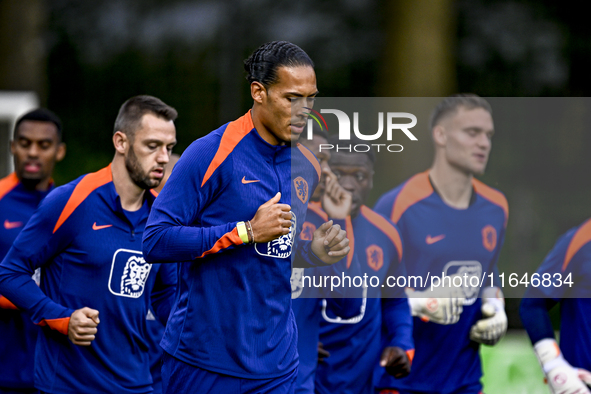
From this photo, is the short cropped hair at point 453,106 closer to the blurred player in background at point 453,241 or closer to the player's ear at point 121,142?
the blurred player in background at point 453,241

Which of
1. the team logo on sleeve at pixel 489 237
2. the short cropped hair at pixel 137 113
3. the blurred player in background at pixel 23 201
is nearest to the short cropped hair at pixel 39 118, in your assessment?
the blurred player in background at pixel 23 201

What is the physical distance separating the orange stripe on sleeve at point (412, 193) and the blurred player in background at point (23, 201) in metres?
2.22

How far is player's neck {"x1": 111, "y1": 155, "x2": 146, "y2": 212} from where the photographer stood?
11.1 feet

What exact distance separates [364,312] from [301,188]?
4.62 feet

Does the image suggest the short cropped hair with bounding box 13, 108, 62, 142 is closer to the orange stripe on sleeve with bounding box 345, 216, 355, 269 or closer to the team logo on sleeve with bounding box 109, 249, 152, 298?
the team logo on sleeve with bounding box 109, 249, 152, 298

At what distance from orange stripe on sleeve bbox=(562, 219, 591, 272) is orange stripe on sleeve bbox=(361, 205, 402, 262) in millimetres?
913

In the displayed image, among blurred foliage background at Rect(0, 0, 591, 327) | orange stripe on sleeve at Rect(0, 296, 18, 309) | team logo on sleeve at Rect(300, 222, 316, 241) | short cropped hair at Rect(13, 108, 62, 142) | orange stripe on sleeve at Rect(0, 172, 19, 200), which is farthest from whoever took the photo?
blurred foliage background at Rect(0, 0, 591, 327)

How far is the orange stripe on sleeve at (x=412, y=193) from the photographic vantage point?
4176 mm

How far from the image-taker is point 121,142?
343 cm

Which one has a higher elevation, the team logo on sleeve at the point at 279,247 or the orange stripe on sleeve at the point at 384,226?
the orange stripe on sleeve at the point at 384,226

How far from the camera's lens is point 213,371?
8.27 feet

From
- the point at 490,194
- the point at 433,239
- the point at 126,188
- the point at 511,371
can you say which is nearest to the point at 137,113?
the point at 126,188

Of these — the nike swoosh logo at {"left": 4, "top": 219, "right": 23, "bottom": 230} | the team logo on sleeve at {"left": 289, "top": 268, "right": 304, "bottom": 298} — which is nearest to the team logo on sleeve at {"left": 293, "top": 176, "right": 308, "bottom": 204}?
the team logo on sleeve at {"left": 289, "top": 268, "right": 304, "bottom": 298}

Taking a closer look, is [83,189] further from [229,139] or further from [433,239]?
[433,239]
